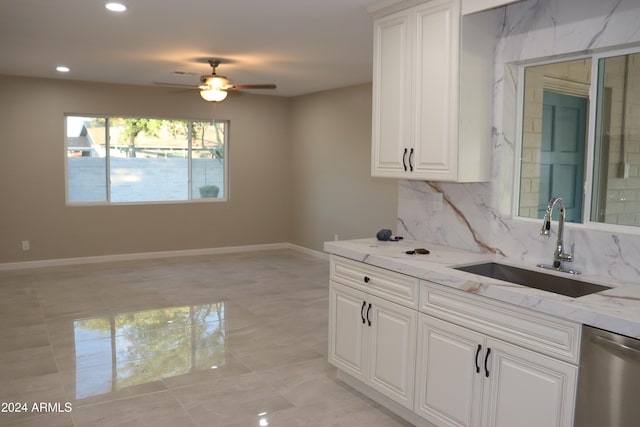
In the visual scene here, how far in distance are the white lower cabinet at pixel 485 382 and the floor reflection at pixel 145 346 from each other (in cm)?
170

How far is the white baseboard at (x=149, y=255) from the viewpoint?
22.9 ft

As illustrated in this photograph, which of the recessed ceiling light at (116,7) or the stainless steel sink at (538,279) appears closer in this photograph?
the stainless steel sink at (538,279)

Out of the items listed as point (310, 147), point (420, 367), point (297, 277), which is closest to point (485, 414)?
point (420, 367)

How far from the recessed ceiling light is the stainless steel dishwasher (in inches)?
136

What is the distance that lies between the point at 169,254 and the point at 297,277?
2.33m

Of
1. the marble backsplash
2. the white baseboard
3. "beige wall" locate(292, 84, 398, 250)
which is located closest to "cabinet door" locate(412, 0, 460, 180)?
the marble backsplash

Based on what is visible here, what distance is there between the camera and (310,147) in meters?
8.26

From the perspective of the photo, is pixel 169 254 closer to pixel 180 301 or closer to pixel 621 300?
pixel 180 301

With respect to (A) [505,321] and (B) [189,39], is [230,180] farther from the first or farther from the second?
(A) [505,321]

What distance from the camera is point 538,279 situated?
2770mm

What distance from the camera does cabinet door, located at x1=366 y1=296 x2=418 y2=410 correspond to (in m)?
2.87

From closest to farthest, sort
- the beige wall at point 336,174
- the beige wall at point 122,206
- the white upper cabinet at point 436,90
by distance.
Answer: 1. the white upper cabinet at point 436,90
2. the beige wall at point 122,206
3. the beige wall at point 336,174

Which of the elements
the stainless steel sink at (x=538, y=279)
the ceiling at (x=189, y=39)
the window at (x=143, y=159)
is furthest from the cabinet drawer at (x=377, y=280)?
the window at (x=143, y=159)

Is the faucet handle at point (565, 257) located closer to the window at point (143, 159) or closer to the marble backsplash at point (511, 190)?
the marble backsplash at point (511, 190)
